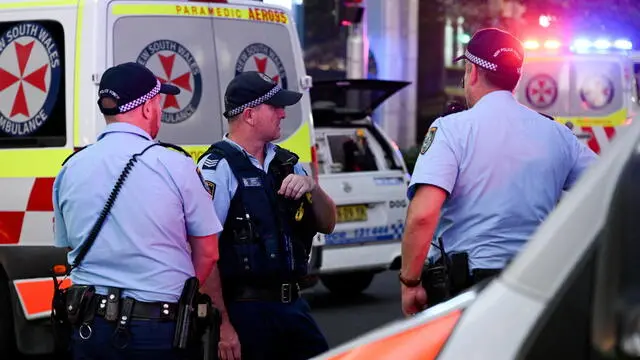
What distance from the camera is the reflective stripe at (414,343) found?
205 cm

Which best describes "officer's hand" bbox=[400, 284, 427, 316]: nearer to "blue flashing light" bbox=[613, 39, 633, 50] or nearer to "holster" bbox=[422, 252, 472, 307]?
"holster" bbox=[422, 252, 472, 307]

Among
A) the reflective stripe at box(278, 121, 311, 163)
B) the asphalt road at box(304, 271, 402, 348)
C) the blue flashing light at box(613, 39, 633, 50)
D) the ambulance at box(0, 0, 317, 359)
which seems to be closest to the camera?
the ambulance at box(0, 0, 317, 359)

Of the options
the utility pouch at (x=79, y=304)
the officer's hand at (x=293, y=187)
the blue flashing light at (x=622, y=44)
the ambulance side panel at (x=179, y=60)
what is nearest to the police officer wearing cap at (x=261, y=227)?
the officer's hand at (x=293, y=187)

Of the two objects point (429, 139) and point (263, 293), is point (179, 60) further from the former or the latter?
point (429, 139)

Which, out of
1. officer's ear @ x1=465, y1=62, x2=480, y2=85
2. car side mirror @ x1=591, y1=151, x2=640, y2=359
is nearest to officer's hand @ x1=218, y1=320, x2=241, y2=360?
officer's ear @ x1=465, y1=62, x2=480, y2=85

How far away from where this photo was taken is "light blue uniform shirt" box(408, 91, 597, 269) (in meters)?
3.82

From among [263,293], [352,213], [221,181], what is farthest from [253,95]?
[352,213]

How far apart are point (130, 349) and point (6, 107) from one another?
10.4 ft

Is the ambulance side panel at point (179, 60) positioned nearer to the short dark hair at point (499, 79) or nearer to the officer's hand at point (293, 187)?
the officer's hand at point (293, 187)

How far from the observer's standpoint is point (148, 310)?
3689 millimetres

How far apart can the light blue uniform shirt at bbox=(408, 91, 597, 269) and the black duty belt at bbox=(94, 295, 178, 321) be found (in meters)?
0.86

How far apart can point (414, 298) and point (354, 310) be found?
555 centimetres

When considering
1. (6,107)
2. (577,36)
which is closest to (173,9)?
(6,107)

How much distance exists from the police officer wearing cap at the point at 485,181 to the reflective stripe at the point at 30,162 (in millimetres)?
2969
